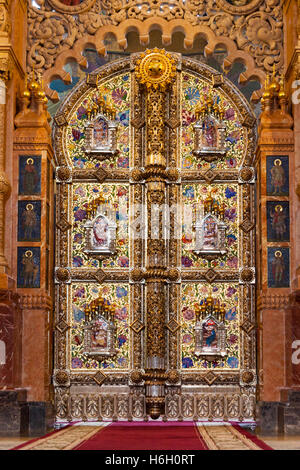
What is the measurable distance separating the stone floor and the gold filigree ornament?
578 centimetres

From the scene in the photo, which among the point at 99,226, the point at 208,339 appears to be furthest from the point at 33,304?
the point at 208,339

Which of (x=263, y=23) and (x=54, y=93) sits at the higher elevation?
(x=263, y=23)

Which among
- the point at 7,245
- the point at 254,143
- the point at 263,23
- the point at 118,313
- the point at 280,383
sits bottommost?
the point at 280,383

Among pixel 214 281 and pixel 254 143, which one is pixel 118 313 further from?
pixel 254 143

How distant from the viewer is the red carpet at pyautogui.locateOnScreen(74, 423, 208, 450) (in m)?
10.2

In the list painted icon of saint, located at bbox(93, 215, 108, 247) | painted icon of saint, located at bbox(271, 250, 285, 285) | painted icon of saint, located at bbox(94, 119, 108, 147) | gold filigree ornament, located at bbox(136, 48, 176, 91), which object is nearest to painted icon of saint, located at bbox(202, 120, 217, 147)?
gold filigree ornament, located at bbox(136, 48, 176, 91)

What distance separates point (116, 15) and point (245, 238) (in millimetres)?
4163

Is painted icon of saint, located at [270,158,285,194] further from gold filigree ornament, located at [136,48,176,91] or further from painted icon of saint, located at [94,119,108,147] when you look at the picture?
painted icon of saint, located at [94,119,108,147]

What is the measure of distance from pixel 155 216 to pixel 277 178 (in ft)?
6.75

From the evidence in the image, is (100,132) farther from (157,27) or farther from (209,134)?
(157,27)

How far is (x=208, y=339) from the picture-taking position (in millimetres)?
14375

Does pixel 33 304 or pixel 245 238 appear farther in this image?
pixel 245 238

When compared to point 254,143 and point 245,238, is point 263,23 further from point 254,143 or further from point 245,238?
point 245,238

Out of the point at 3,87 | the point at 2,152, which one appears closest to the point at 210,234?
the point at 2,152
